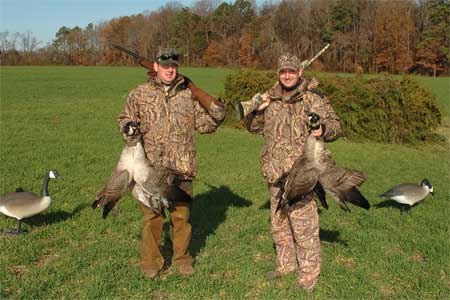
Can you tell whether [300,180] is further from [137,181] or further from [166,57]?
[166,57]

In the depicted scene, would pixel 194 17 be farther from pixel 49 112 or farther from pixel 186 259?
pixel 186 259

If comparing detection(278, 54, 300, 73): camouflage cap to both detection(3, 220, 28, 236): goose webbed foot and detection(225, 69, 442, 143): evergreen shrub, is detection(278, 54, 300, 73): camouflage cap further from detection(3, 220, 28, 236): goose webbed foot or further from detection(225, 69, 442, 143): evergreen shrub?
detection(225, 69, 442, 143): evergreen shrub

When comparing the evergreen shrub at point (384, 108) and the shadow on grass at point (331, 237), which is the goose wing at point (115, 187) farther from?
the evergreen shrub at point (384, 108)

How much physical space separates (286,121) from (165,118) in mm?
1426

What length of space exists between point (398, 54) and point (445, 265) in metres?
64.7

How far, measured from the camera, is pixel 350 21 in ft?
216

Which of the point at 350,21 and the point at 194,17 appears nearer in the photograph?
the point at 350,21

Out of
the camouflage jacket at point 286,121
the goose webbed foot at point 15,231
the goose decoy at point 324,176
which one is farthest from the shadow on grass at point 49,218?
the goose decoy at point 324,176

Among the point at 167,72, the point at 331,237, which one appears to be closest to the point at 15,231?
the point at 167,72

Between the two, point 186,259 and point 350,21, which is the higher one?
point 350,21

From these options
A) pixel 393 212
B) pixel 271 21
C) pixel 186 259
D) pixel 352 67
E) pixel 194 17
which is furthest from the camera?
pixel 194 17

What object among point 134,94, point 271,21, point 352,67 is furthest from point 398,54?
point 134,94

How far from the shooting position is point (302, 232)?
16.6ft

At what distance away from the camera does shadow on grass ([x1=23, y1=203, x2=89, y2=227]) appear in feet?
23.5
